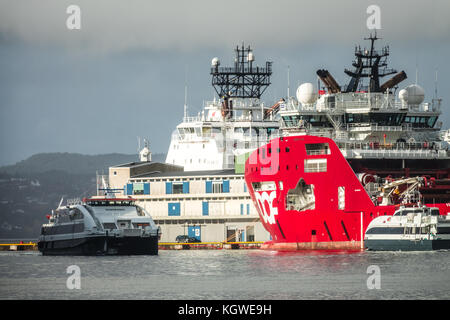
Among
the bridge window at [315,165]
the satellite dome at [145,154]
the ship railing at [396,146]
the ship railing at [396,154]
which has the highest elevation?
the satellite dome at [145,154]

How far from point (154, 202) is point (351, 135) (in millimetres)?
23919

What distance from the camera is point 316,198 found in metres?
83.8

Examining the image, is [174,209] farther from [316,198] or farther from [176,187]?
[316,198]

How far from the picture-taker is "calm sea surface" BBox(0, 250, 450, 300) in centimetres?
5665

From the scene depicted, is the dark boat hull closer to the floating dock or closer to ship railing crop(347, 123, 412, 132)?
the floating dock

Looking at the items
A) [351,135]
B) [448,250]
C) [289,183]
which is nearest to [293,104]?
[351,135]

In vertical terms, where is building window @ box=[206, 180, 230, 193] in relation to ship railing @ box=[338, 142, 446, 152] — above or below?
below

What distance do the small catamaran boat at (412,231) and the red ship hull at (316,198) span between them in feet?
6.39

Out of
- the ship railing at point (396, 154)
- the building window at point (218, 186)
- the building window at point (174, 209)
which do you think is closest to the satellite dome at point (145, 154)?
the building window at point (174, 209)

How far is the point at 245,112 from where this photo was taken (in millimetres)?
117688

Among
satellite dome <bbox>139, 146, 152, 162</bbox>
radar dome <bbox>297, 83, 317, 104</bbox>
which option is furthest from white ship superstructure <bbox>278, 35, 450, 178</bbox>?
satellite dome <bbox>139, 146, 152, 162</bbox>

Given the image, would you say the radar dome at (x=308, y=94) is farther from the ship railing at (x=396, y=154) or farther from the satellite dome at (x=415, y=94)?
the ship railing at (x=396, y=154)

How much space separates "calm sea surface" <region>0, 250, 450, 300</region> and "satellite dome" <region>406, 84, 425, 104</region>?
2234cm

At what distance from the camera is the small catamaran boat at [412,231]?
263 feet
